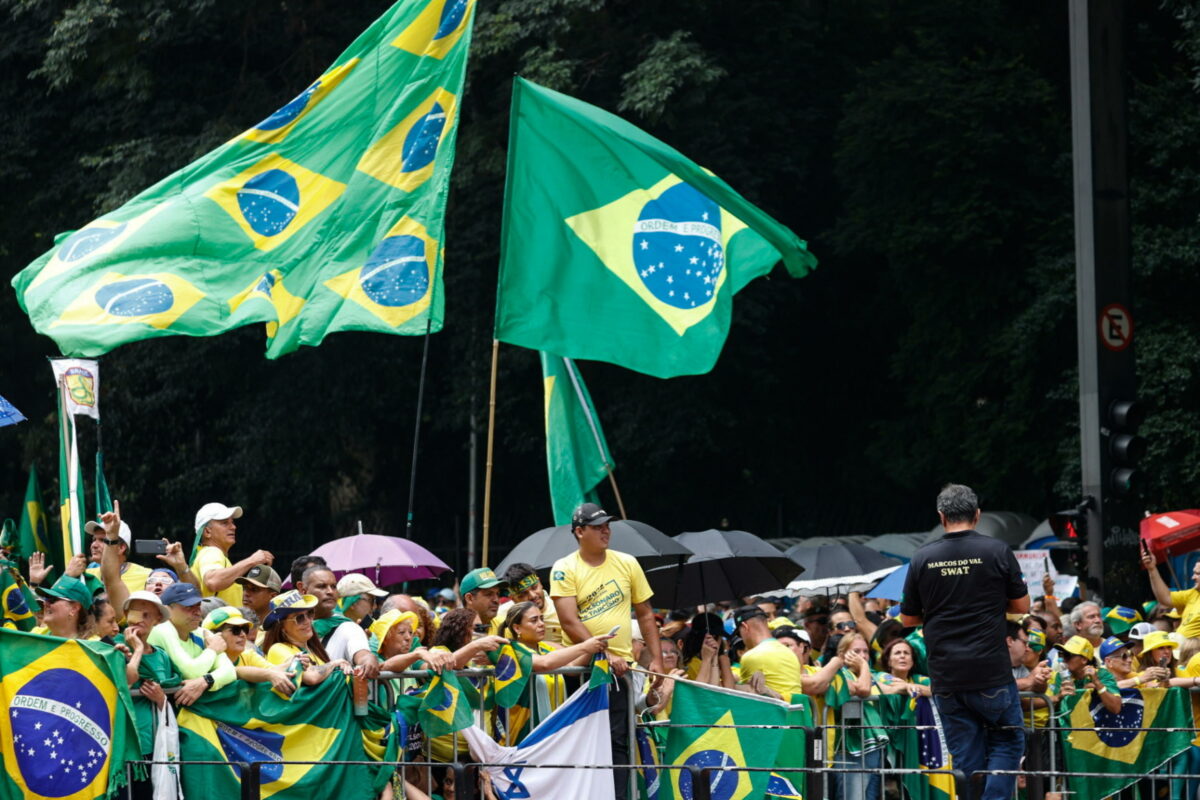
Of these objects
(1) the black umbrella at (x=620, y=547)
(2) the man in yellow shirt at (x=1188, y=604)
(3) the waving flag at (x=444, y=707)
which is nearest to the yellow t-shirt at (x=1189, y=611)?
(2) the man in yellow shirt at (x=1188, y=604)

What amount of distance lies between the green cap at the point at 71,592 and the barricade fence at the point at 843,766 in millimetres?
642

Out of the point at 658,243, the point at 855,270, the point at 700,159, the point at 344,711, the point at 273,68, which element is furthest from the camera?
the point at 855,270

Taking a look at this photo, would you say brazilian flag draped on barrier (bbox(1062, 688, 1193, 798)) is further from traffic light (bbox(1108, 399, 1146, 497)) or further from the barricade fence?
traffic light (bbox(1108, 399, 1146, 497))

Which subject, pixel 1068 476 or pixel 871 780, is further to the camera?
pixel 1068 476

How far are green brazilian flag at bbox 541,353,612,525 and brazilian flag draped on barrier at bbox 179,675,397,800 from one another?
19.6ft

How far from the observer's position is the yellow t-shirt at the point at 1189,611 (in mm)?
13375

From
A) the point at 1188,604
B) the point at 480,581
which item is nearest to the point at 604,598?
the point at 480,581

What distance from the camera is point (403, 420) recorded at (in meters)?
31.5

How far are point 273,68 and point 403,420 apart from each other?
20.2ft

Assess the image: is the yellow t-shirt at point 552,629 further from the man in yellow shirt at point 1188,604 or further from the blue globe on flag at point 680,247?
the man in yellow shirt at point 1188,604

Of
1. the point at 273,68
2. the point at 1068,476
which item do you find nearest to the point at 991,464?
the point at 1068,476

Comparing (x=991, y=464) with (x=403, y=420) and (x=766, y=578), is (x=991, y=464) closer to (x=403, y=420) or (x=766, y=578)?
(x=403, y=420)

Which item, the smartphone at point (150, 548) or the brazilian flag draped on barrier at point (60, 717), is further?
the smartphone at point (150, 548)

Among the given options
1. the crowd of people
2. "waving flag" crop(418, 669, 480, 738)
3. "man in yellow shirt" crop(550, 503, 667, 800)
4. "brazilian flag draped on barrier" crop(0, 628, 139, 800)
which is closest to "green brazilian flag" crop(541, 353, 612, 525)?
the crowd of people
